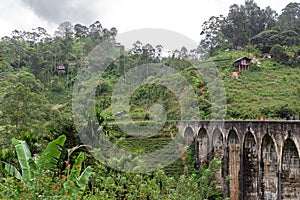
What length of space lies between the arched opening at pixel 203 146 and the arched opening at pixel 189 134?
168 centimetres

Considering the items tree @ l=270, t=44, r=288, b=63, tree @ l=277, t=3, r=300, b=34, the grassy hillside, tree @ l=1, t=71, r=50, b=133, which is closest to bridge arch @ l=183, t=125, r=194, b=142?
the grassy hillside

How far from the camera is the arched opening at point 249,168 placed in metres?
15.0

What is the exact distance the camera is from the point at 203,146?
23.1 meters

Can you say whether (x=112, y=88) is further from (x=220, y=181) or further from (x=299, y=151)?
(x=299, y=151)

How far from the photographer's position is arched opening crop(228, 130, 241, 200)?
17.0 metres

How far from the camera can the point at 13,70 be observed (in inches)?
1646

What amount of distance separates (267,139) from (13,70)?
35488 mm

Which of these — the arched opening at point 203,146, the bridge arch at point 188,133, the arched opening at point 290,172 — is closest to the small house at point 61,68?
the bridge arch at point 188,133

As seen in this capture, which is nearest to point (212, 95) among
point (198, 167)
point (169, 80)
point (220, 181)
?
point (169, 80)

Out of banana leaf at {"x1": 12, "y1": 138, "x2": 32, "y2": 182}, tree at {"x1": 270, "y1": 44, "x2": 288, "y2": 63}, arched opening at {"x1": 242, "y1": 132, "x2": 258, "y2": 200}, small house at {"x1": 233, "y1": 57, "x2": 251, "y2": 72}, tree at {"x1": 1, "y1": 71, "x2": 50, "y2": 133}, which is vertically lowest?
arched opening at {"x1": 242, "y1": 132, "x2": 258, "y2": 200}

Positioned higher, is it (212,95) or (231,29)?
(231,29)

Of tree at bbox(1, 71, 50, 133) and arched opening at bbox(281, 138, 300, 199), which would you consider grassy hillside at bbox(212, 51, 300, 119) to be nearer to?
arched opening at bbox(281, 138, 300, 199)

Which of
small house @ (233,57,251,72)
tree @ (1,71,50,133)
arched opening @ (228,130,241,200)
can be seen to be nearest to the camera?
arched opening @ (228,130,241,200)

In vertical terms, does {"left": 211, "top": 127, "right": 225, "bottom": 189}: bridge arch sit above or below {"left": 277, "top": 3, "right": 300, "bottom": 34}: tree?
below
